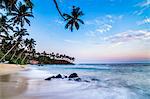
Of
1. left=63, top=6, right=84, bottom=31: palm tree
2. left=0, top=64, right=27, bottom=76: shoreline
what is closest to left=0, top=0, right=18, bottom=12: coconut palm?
left=63, top=6, right=84, bottom=31: palm tree

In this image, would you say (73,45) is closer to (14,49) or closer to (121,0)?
(121,0)

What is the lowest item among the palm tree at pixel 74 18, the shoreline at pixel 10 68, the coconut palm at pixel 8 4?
the shoreline at pixel 10 68

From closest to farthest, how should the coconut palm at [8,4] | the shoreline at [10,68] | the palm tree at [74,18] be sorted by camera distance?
1. the palm tree at [74,18]
2. the coconut palm at [8,4]
3. the shoreline at [10,68]

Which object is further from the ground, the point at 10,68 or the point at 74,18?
the point at 74,18

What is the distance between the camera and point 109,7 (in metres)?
1.86

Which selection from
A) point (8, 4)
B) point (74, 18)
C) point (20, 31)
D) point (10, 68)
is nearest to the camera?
point (74, 18)

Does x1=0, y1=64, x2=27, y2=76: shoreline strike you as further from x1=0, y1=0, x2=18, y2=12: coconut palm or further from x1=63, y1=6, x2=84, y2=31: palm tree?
x1=63, y1=6, x2=84, y2=31: palm tree

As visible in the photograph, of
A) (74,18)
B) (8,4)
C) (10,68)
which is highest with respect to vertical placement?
(8,4)

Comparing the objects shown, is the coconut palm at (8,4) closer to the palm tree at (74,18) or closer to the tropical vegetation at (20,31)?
the tropical vegetation at (20,31)

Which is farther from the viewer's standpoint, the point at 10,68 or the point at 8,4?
the point at 10,68

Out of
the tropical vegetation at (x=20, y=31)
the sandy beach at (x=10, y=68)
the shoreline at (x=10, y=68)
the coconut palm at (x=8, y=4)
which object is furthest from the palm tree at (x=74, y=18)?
the sandy beach at (x=10, y=68)

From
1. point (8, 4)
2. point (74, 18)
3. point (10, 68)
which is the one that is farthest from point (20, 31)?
point (10, 68)

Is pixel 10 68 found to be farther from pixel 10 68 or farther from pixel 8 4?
pixel 8 4

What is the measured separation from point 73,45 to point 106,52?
296 mm
